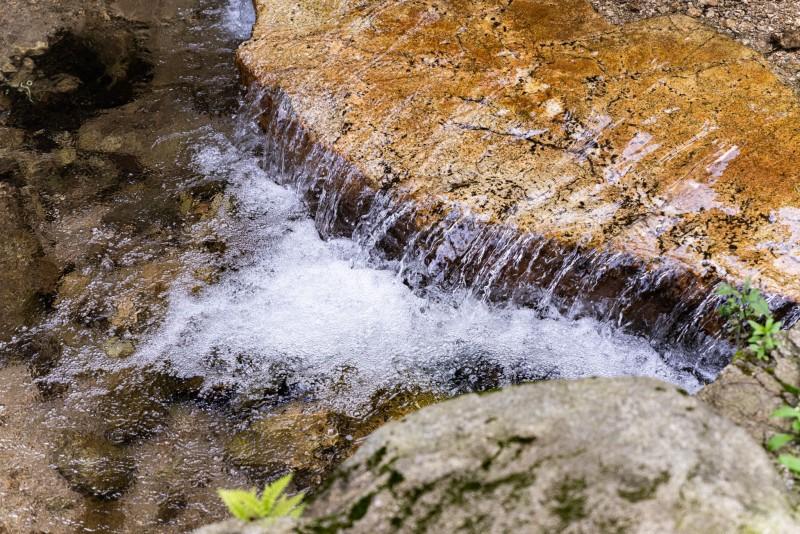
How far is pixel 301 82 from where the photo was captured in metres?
5.25

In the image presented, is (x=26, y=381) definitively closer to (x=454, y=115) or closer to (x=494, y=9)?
(x=454, y=115)

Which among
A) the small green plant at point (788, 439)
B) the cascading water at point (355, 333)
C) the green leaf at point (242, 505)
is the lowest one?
the cascading water at point (355, 333)

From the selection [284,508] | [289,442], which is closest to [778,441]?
[284,508]

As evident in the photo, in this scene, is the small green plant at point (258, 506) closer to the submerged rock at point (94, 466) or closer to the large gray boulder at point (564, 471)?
the large gray boulder at point (564, 471)

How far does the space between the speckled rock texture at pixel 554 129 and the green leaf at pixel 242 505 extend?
251cm

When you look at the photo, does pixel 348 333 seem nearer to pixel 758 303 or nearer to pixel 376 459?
pixel 376 459

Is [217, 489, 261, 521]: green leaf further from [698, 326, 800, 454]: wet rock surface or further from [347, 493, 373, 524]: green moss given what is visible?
[698, 326, 800, 454]: wet rock surface

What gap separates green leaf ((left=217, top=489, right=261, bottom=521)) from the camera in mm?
2186

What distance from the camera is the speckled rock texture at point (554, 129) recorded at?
4.02 m

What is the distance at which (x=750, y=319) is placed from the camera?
3.50m

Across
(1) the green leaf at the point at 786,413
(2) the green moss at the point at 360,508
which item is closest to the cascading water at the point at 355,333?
(1) the green leaf at the point at 786,413

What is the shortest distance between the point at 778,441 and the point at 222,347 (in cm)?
338

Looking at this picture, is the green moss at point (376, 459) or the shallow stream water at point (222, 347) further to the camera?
the shallow stream water at point (222, 347)

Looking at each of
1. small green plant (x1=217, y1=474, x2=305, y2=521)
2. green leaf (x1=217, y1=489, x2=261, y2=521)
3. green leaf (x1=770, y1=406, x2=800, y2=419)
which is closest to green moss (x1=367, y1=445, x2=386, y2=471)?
small green plant (x1=217, y1=474, x2=305, y2=521)
